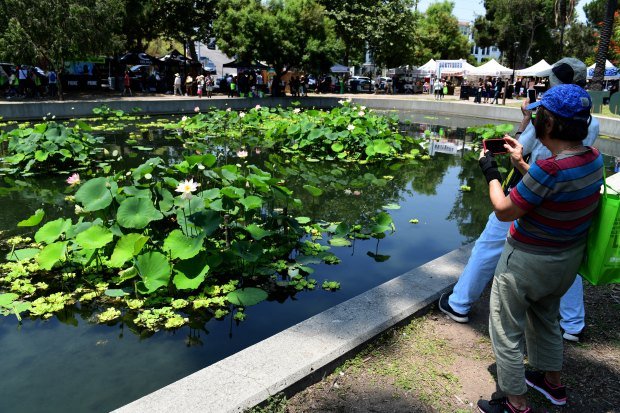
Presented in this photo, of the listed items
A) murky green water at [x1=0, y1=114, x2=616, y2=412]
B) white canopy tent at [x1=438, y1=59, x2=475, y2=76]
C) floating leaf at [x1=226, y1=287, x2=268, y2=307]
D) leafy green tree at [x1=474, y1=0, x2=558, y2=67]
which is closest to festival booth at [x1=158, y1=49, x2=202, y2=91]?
white canopy tent at [x1=438, y1=59, x2=475, y2=76]

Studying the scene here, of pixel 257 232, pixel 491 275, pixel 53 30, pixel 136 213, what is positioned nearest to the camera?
pixel 491 275

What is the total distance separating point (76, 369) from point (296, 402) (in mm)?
1463

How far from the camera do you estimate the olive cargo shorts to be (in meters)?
2.12

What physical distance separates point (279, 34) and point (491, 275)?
22034 millimetres

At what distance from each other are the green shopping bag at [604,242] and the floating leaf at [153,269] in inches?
107

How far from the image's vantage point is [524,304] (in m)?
2.21

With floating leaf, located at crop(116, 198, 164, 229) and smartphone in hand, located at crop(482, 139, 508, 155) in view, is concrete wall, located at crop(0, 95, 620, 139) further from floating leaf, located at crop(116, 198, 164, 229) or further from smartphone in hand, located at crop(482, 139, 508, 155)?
smartphone in hand, located at crop(482, 139, 508, 155)

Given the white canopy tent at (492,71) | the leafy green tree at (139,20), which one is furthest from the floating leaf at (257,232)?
the white canopy tent at (492,71)

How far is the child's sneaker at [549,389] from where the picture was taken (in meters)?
2.43

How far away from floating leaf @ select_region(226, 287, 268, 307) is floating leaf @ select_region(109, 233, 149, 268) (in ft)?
2.61

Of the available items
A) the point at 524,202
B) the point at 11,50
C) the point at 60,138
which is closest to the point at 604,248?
the point at 524,202

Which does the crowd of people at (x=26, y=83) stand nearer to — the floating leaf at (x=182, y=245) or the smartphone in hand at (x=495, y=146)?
the floating leaf at (x=182, y=245)

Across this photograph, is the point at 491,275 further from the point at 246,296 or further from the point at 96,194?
the point at 96,194

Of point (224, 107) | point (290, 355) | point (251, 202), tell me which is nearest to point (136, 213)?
point (251, 202)
